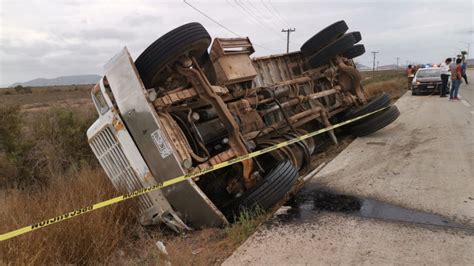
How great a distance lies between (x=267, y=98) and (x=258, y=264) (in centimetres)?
336

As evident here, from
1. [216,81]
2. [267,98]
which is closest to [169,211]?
[216,81]

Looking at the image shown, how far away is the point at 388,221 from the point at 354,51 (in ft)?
17.7

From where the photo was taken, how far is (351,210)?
4059 mm

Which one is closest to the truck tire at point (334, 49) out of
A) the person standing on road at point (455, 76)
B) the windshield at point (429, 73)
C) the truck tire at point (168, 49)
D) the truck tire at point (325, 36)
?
the truck tire at point (325, 36)

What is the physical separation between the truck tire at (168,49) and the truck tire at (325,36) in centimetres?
423

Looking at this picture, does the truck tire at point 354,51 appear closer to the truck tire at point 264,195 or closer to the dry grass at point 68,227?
the truck tire at point 264,195

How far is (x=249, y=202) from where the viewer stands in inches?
155

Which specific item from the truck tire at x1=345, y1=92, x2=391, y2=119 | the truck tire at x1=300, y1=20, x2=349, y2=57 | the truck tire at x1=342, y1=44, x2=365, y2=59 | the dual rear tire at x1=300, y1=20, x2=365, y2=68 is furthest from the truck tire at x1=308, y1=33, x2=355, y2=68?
the truck tire at x1=345, y1=92, x2=391, y2=119

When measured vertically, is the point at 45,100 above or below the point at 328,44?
above

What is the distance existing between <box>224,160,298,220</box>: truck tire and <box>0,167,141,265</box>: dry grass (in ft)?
3.47

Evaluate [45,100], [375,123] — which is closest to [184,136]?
[375,123]

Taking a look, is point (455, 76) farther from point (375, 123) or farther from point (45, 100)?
point (45, 100)

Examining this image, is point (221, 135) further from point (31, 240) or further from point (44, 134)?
point (44, 134)

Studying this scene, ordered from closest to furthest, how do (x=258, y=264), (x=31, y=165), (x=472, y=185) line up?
(x=258, y=264) < (x=472, y=185) < (x=31, y=165)
